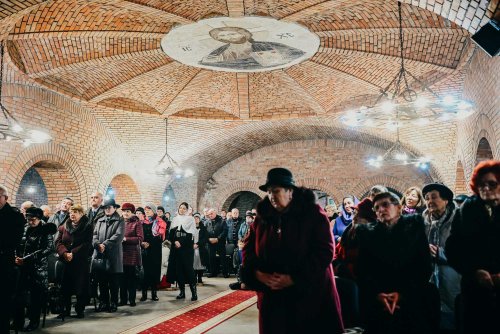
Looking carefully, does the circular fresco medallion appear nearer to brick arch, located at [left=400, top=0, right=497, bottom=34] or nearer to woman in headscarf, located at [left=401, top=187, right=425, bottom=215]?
brick arch, located at [left=400, top=0, right=497, bottom=34]

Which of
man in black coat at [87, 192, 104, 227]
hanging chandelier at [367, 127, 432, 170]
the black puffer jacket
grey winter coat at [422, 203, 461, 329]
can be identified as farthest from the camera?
hanging chandelier at [367, 127, 432, 170]

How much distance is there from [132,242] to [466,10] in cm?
A: 605

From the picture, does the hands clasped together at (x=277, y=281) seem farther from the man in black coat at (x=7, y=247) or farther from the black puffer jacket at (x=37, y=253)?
the black puffer jacket at (x=37, y=253)

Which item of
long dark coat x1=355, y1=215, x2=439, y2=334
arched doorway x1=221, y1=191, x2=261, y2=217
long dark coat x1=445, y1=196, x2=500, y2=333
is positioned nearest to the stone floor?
long dark coat x1=355, y1=215, x2=439, y2=334

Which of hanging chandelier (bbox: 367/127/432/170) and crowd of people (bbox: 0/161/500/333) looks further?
hanging chandelier (bbox: 367/127/432/170)

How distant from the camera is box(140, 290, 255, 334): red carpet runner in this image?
18.3 feet

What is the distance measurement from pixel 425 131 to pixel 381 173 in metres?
3.99

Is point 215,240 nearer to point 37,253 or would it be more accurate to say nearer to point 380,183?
point 37,253

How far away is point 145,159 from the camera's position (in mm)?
14211

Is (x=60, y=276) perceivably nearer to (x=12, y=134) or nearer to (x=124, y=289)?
(x=124, y=289)

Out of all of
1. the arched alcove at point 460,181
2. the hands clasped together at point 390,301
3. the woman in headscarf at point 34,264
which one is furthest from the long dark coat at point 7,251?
the arched alcove at point 460,181

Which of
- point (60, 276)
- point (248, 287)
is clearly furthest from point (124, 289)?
point (248, 287)

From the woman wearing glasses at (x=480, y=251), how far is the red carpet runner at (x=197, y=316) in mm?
3615

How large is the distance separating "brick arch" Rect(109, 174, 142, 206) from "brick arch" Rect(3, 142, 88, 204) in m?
2.51
